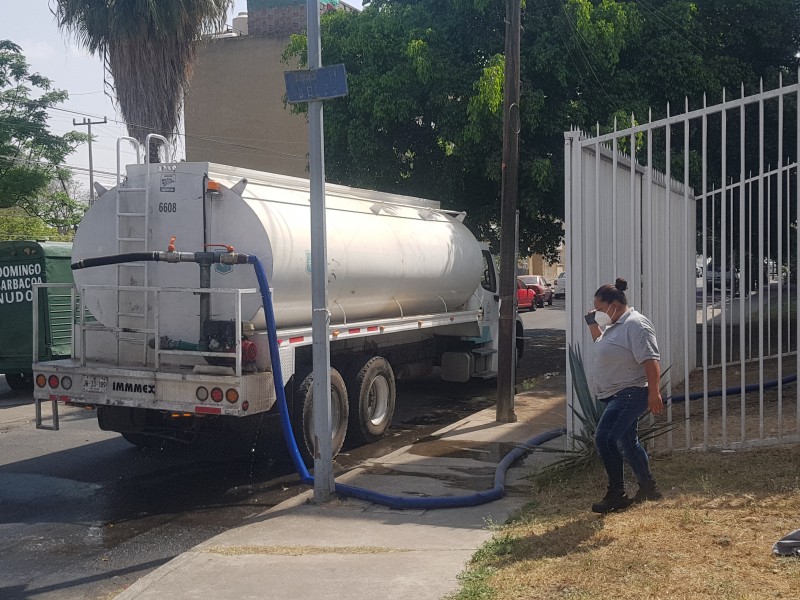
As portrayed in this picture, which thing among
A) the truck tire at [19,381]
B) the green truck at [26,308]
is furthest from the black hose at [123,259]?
the truck tire at [19,381]

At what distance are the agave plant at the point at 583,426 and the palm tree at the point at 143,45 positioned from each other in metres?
13.8

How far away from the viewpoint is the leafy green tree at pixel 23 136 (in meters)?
30.6

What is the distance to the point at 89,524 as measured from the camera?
291 inches

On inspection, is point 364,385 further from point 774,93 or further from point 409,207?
point 774,93

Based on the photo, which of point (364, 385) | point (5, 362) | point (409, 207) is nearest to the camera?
point (364, 385)

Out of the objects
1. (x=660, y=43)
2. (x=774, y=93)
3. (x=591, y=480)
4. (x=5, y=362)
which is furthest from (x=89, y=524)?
(x=660, y=43)

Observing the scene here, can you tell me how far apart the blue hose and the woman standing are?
120 cm

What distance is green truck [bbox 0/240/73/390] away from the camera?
1459 cm

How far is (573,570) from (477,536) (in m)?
1.27

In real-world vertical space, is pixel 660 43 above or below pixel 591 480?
above

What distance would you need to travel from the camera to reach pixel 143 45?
20.0m

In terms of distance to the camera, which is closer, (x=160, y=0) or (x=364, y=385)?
(x=364, y=385)

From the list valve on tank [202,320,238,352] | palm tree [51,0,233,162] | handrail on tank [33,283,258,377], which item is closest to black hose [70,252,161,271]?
handrail on tank [33,283,258,377]

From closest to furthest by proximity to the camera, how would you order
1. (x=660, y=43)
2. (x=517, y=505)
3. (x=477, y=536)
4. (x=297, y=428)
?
(x=477, y=536)
(x=517, y=505)
(x=297, y=428)
(x=660, y=43)
